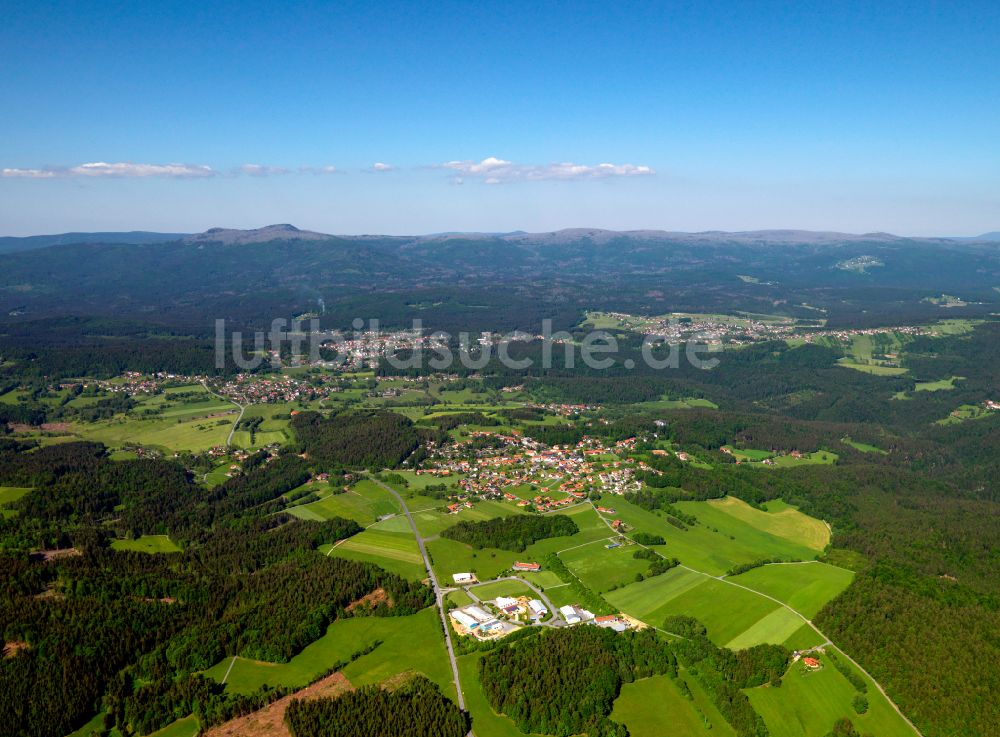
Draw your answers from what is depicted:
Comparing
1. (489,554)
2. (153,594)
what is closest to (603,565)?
(489,554)

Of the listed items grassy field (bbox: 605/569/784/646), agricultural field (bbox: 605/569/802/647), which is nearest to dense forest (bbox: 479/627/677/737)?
grassy field (bbox: 605/569/784/646)

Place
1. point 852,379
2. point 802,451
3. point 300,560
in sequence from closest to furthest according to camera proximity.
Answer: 1. point 300,560
2. point 802,451
3. point 852,379

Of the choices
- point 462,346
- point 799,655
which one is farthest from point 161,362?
point 799,655

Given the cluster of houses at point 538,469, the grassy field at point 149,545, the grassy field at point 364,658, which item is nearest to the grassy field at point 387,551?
the grassy field at point 364,658

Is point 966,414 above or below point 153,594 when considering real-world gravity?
above

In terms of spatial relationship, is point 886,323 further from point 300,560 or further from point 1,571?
point 1,571

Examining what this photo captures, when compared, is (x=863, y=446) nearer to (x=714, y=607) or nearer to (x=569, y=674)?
(x=714, y=607)
